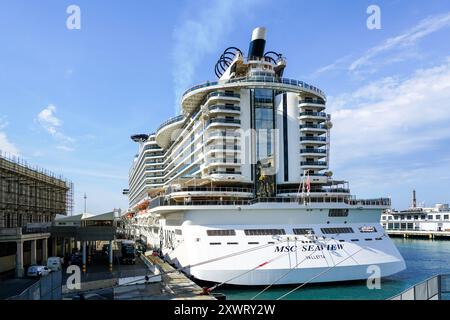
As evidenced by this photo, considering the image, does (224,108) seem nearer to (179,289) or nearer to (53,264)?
(179,289)

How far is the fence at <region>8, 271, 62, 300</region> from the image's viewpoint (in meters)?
11.6

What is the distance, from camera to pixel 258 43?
41.3 meters

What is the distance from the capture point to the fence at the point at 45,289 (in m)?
11.6

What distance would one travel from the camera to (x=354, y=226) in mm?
28750

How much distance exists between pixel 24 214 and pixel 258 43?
29.9 metres

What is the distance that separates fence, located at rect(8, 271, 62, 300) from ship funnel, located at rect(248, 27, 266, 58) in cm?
3153

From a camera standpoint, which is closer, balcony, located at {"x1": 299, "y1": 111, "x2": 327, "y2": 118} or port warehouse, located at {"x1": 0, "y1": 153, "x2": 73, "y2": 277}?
port warehouse, located at {"x1": 0, "y1": 153, "x2": 73, "y2": 277}

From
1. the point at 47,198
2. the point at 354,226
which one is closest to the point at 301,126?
the point at 354,226

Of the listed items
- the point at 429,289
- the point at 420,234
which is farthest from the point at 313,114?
the point at 420,234

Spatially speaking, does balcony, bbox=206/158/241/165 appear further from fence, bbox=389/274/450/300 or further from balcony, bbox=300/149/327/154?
fence, bbox=389/274/450/300

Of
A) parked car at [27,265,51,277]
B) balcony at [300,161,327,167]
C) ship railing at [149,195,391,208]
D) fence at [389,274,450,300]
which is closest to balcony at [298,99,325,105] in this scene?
balcony at [300,161,327,167]
